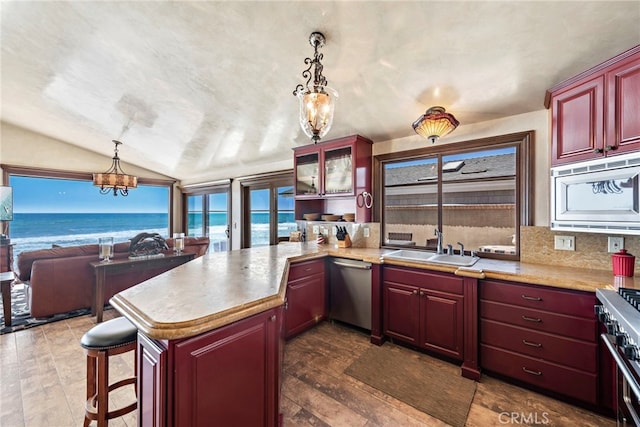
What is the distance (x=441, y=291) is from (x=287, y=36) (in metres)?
2.37

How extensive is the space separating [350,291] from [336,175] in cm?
143

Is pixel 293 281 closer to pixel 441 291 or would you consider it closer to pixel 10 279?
pixel 441 291

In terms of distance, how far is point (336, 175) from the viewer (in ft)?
10.8

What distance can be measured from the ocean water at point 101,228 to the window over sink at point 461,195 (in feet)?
6.38

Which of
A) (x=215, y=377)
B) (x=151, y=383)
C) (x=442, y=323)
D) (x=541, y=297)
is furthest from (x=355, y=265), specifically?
(x=151, y=383)

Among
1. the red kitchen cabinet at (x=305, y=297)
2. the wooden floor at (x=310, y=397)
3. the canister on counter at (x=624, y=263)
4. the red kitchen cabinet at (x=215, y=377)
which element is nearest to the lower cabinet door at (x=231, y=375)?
the red kitchen cabinet at (x=215, y=377)

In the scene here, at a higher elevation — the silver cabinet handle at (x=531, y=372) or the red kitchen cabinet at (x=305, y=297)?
the red kitchen cabinet at (x=305, y=297)

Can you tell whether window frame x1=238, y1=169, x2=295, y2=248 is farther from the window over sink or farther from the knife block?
the window over sink

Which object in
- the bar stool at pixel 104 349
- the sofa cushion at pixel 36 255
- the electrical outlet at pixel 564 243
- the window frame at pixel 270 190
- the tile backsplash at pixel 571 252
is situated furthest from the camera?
the window frame at pixel 270 190

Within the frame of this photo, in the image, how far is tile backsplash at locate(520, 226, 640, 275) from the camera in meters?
1.97

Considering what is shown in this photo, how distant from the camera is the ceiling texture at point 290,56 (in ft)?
5.06

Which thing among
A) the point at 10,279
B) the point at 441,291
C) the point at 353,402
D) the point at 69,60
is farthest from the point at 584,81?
the point at 10,279
